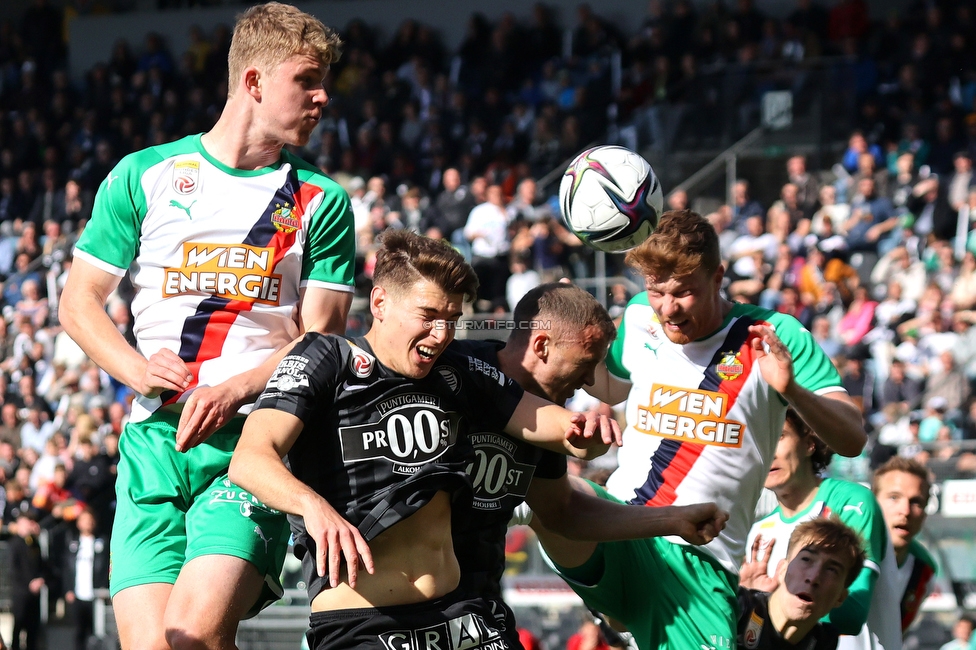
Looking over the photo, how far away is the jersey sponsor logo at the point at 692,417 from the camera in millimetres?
5160

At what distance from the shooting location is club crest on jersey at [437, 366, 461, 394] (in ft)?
13.4

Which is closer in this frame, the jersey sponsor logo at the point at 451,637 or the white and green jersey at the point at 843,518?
the jersey sponsor logo at the point at 451,637

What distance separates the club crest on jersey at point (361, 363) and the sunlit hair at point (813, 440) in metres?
2.66

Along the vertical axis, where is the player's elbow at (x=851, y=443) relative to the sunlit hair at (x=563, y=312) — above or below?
below

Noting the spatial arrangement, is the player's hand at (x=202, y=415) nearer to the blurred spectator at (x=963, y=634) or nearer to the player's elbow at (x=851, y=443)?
the player's elbow at (x=851, y=443)

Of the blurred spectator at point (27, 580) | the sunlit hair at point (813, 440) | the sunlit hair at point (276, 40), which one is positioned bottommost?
the blurred spectator at point (27, 580)

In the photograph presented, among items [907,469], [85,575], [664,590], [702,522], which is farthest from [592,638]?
[85,575]

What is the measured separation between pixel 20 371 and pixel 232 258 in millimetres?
14895

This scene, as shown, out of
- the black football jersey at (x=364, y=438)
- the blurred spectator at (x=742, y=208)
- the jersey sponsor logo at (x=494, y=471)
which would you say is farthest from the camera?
the blurred spectator at (x=742, y=208)

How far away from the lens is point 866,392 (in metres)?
13.1

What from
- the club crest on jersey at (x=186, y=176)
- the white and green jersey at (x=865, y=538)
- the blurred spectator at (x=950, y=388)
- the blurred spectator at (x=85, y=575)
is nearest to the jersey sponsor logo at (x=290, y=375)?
the club crest on jersey at (x=186, y=176)

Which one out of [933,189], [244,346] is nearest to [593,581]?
[244,346]

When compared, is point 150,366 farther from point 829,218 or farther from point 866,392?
point 829,218

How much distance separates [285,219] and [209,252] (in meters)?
0.30
